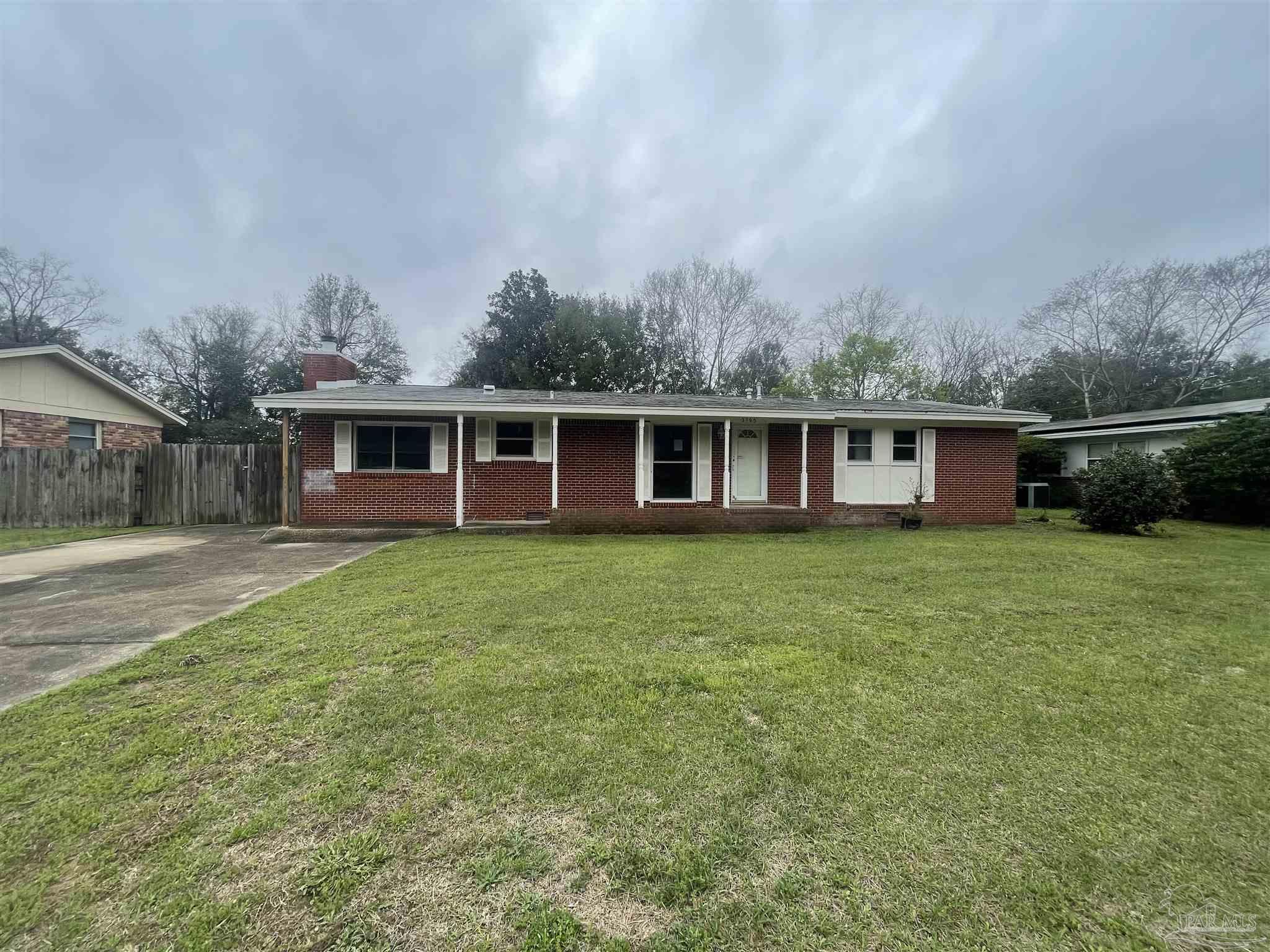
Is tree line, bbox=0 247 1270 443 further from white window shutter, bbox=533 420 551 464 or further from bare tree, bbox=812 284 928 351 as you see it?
white window shutter, bbox=533 420 551 464

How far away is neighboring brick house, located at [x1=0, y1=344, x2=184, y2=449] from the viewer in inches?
476

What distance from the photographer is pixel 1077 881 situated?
5.74 feet

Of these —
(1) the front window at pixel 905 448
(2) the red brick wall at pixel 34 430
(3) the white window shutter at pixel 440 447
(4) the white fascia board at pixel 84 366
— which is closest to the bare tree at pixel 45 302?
(4) the white fascia board at pixel 84 366

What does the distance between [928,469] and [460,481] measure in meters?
11.2

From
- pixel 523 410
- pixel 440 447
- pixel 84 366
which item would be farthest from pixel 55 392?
pixel 523 410

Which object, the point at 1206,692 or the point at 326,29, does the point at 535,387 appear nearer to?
the point at 326,29

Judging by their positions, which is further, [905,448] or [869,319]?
[869,319]

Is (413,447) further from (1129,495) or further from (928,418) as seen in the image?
(1129,495)

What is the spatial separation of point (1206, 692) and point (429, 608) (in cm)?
580

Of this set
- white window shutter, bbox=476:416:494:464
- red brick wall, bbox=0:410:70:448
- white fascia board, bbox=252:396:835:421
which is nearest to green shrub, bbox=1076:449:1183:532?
white fascia board, bbox=252:396:835:421

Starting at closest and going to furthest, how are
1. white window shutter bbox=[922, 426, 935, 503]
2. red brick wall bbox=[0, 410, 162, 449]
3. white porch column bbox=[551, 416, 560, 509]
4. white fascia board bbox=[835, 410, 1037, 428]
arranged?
1. white porch column bbox=[551, 416, 560, 509]
2. red brick wall bbox=[0, 410, 162, 449]
3. white fascia board bbox=[835, 410, 1037, 428]
4. white window shutter bbox=[922, 426, 935, 503]

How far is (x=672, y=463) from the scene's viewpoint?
42.1ft

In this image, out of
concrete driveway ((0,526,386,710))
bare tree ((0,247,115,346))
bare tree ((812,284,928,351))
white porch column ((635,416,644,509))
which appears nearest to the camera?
concrete driveway ((0,526,386,710))

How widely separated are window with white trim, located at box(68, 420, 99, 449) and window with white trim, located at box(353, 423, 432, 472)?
26.4 feet
